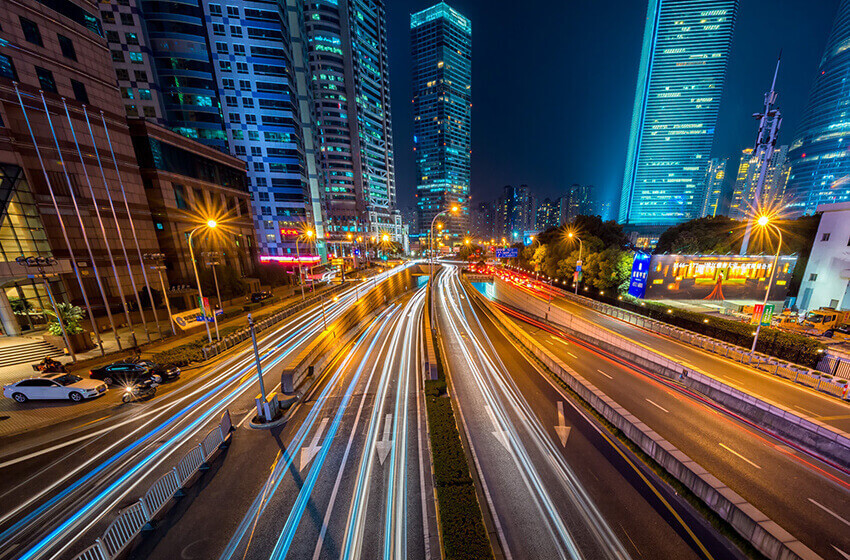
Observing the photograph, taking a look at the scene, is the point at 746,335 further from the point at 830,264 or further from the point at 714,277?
the point at 830,264

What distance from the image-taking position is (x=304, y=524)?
8875mm

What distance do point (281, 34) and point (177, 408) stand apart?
3106 inches

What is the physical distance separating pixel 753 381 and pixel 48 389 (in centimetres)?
4369

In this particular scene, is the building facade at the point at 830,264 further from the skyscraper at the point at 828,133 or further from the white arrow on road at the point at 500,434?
the skyscraper at the point at 828,133

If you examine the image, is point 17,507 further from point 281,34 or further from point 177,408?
point 281,34

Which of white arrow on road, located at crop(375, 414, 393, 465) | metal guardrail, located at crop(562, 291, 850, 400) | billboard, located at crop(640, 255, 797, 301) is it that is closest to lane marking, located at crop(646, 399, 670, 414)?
metal guardrail, located at crop(562, 291, 850, 400)

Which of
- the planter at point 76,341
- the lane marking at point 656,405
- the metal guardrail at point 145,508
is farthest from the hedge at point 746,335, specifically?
the planter at point 76,341

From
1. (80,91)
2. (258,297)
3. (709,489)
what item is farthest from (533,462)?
(80,91)

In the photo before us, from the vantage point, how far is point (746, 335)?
2248 centimetres

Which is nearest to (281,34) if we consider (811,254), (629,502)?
(629,502)

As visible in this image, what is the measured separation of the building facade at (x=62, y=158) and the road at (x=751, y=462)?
39.4 m

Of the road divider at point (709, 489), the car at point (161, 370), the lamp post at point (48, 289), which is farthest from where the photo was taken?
the lamp post at point (48, 289)

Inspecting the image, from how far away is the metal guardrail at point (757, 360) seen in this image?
51.3ft

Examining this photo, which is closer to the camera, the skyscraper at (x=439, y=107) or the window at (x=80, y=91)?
the window at (x=80, y=91)
